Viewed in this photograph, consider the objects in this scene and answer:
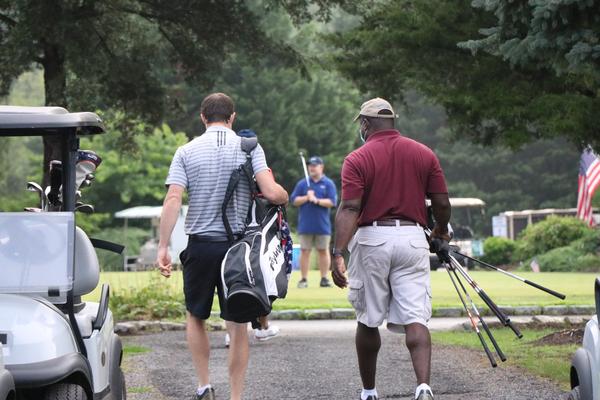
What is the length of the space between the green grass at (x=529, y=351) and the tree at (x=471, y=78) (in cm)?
195

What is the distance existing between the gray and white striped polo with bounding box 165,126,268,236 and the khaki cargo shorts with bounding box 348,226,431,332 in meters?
0.81

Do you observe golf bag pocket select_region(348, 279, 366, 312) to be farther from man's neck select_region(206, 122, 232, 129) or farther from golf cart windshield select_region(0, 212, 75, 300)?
golf cart windshield select_region(0, 212, 75, 300)

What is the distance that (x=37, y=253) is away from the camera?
21.3ft

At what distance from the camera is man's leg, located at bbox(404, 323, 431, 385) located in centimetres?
747

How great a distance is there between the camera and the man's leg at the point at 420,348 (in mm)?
7465

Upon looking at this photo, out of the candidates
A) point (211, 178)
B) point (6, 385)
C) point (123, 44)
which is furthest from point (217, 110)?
point (123, 44)

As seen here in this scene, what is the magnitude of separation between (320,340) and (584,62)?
5.43 metres

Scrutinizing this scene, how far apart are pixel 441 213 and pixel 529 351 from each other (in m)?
3.26

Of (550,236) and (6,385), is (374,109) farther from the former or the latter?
(550,236)

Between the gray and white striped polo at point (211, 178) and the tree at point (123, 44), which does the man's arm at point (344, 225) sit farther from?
the tree at point (123, 44)

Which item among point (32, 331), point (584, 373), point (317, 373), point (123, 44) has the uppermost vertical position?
point (123, 44)

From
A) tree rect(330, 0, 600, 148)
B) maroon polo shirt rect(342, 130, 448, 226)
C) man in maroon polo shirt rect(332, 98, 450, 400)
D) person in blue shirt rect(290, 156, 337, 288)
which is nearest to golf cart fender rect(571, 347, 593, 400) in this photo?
man in maroon polo shirt rect(332, 98, 450, 400)

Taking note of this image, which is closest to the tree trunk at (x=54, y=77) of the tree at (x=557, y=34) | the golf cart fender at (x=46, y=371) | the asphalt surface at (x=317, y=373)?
the asphalt surface at (x=317, y=373)

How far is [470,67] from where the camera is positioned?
12.2 metres
